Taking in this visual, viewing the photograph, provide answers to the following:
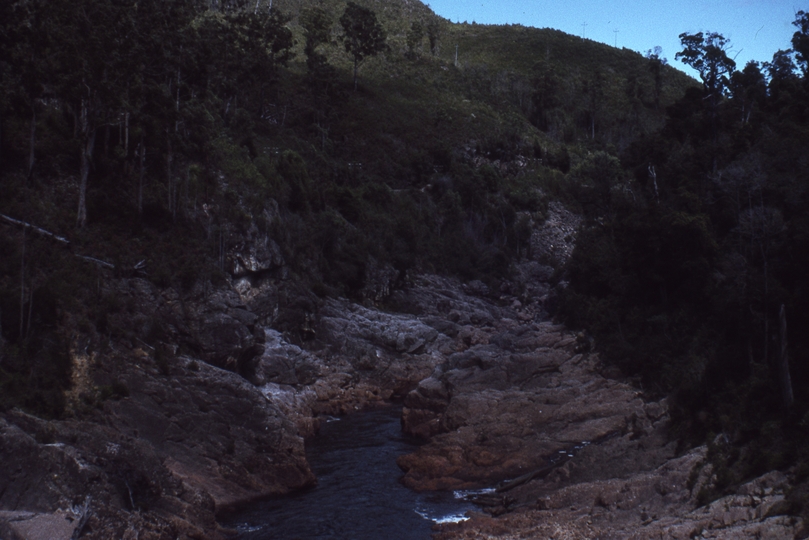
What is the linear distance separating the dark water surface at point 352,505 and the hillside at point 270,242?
1.26m

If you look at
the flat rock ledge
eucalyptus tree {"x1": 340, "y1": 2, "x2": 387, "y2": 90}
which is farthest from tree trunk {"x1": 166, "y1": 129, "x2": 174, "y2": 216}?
eucalyptus tree {"x1": 340, "y1": 2, "x2": 387, "y2": 90}

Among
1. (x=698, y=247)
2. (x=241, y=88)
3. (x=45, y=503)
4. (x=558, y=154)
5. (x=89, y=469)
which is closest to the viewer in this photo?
(x=45, y=503)

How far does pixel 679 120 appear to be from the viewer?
166 ft

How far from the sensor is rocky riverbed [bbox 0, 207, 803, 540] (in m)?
15.8

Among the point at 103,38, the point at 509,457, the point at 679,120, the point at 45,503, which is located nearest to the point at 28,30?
the point at 103,38

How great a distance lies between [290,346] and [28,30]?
19.3m

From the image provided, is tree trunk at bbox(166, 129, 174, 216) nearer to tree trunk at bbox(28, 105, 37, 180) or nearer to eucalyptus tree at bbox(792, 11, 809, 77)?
tree trunk at bbox(28, 105, 37, 180)

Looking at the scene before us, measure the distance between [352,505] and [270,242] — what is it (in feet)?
76.0

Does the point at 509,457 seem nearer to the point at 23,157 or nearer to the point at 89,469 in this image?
the point at 89,469

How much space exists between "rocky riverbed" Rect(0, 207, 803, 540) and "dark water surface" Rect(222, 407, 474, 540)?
76 cm

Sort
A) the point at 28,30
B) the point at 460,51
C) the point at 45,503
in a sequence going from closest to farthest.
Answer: the point at 45,503, the point at 28,30, the point at 460,51

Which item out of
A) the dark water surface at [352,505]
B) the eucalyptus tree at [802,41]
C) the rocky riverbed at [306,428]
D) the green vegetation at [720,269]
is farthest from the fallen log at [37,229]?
the eucalyptus tree at [802,41]

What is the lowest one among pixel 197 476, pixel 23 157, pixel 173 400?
pixel 197 476

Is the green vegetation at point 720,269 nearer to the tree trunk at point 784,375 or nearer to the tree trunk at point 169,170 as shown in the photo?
the tree trunk at point 784,375
